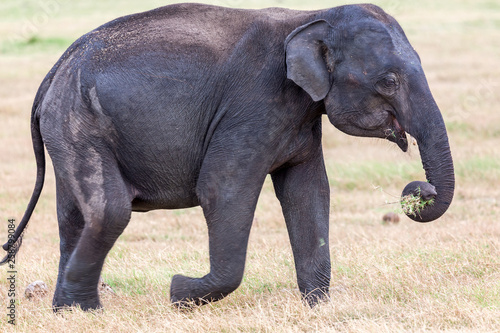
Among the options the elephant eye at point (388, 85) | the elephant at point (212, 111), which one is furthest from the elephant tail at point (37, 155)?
the elephant eye at point (388, 85)

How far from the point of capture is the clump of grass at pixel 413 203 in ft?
17.7

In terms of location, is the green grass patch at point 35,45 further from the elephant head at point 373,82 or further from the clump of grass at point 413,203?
the clump of grass at point 413,203

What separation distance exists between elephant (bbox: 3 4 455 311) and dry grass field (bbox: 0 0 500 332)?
0.40 m

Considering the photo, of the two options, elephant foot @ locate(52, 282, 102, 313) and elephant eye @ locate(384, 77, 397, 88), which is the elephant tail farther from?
elephant eye @ locate(384, 77, 397, 88)

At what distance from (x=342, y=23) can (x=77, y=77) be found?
6.26 ft

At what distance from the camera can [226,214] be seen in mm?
5715

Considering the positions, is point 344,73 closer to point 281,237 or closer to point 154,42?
point 154,42

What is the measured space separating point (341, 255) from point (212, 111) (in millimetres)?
2363

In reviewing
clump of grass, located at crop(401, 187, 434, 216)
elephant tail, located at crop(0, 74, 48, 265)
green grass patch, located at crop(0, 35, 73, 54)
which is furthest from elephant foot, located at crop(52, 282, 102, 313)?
green grass patch, located at crop(0, 35, 73, 54)

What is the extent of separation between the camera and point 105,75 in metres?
5.81

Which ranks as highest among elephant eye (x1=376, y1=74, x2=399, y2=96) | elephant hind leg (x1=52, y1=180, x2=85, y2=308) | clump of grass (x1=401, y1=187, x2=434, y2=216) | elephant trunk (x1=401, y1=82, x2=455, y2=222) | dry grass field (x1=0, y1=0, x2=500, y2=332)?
elephant eye (x1=376, y1=74, x2=399, y2=96)

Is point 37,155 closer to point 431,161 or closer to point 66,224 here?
point 66,224

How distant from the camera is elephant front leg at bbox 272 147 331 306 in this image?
6.30 metres

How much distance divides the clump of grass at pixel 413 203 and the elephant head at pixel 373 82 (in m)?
0.03
